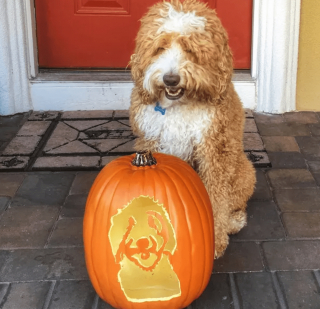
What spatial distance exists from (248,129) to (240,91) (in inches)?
16.7

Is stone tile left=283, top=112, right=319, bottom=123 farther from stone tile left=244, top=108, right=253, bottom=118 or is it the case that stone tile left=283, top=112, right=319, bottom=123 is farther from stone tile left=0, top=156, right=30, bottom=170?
stone tile left=0, top=156, right=30, bottom=170

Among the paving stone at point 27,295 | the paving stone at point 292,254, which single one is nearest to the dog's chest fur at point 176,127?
the paving stone at point 292,254

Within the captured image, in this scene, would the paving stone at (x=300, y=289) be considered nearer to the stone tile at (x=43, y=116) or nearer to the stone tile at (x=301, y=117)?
the stone tile at (x=301, y=117)

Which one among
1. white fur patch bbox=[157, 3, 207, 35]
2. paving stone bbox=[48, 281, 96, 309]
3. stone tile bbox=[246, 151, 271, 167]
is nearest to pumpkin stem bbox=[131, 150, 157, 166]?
white fur patch bbox=[157, 3, 207, 35]

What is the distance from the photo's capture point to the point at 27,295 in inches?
90.2

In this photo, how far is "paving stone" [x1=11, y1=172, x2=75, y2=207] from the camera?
3096 mm

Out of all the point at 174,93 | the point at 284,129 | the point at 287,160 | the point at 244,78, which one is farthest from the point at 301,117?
the point at 174,93

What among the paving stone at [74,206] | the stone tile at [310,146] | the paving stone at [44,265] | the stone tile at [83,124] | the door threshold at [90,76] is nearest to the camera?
the paving stone at [44,265]

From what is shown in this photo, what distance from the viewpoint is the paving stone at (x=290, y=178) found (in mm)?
3247

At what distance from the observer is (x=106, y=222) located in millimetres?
2035

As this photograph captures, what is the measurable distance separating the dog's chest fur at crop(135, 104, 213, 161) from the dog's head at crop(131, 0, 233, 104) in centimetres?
13

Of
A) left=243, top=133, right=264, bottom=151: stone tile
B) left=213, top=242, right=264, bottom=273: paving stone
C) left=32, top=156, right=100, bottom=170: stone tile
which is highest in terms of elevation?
left=243, top=133, right=264, bottom=151: stone tile

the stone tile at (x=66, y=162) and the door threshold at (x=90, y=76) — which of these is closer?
the stone tile at (x=66, y=162)

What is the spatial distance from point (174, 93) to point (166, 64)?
0.14m
